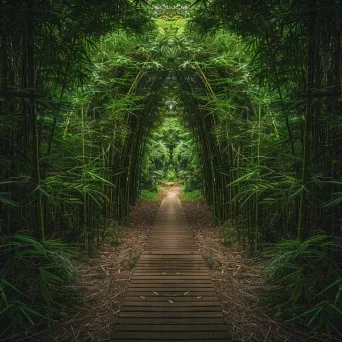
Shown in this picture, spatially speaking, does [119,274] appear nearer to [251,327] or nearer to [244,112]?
[251,327]

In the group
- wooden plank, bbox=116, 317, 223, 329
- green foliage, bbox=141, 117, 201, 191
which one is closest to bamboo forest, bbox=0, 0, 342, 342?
wooden plank, bbox=116, 317, 223, 329

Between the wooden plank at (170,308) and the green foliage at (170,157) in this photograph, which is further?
the green foliage at (170,157)

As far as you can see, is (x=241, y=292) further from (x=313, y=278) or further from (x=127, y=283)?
(x=127, y=283)

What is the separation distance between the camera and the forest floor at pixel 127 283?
181 cm

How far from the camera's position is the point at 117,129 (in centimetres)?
370

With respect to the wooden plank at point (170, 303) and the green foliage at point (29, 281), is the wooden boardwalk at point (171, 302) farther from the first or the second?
the green foliage at point (29, 281)

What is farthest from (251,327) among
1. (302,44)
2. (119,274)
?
(302,44)

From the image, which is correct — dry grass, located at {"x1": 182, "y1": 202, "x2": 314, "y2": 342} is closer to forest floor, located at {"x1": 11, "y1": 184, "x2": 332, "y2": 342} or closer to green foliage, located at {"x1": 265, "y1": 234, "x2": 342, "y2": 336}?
forest floor, located at {"x1": 11, "y1": 184, "x2": 332, "y2": 342}

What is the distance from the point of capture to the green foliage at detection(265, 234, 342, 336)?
175 cm

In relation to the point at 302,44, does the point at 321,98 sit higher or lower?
lower

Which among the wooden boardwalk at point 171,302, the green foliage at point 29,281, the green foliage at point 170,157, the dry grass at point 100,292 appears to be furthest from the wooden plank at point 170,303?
the green foliage at point 170,157

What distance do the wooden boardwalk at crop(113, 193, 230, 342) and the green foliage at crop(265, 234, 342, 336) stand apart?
1.54ft

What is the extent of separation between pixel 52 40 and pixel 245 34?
1.49 metres

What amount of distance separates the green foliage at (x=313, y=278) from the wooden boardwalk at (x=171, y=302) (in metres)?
0.47
